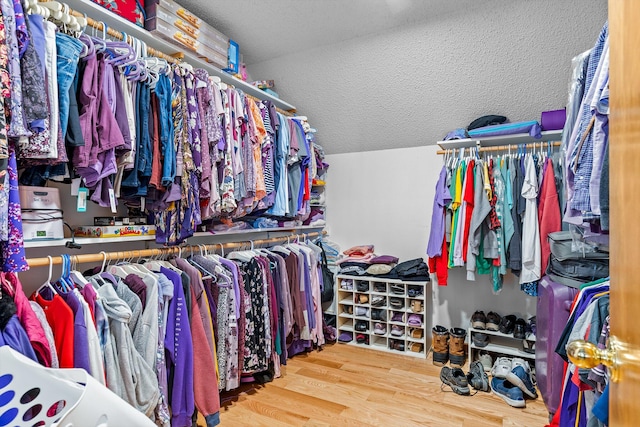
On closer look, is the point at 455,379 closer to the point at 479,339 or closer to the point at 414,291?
the point at 479,339

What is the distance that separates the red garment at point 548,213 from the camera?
2404 mm

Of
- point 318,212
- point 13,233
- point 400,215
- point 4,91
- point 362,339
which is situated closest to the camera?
point 4,91

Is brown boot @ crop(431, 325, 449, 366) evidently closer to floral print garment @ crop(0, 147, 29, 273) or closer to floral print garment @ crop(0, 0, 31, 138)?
floral print garment @ crop(0, 147, 29, 273)

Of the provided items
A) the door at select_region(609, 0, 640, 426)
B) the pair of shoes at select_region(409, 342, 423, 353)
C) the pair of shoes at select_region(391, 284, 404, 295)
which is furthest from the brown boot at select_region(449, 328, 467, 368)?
the door at select_region(609, 0, 640, 426)

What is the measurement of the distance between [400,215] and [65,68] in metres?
2.72

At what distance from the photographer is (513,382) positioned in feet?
7.47

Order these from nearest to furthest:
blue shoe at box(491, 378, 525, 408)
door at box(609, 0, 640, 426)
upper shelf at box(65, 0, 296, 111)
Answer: door at box(609, 0, 640, 426) → upper shelf at box(65, 0, 296, 111) → blue shoe at box(491, 378, 525, 408)

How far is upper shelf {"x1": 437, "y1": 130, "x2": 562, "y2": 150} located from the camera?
253 cm

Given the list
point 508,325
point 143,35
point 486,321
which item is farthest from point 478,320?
point 143,35

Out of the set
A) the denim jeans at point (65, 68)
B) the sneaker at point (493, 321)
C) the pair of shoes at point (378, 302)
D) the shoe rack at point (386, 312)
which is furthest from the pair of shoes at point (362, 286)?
the denim jeans at point (65, 68)

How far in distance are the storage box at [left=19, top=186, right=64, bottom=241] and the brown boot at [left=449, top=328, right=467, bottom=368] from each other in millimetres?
2690

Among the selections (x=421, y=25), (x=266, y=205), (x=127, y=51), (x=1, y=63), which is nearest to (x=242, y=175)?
(x=266, y=205)

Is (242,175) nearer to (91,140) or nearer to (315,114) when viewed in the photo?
(91,140)

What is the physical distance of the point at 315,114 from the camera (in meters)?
3.33
